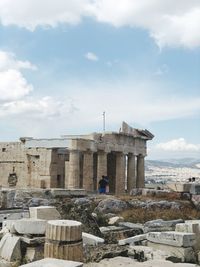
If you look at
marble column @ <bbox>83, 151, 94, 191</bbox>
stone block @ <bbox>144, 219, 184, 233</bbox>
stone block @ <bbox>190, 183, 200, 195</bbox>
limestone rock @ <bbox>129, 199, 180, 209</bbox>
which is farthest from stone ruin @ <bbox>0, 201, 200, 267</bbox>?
marble column @ <bbox>83, 151, 94, 191</bbox>

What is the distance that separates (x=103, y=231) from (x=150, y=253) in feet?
9.37

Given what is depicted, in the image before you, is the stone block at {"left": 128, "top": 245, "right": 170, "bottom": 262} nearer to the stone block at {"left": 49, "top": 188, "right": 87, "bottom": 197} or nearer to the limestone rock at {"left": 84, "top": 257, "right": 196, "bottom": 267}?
the limestone rock at {"left": 84, "top": 257, "right": 196, "bottom": 267}

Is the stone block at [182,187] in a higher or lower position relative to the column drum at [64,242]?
higher

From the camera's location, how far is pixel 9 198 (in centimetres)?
1802

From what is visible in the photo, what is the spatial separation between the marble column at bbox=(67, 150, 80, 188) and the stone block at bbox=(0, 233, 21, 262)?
18.1 meters

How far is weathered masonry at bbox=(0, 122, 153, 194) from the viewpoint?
1111 inches

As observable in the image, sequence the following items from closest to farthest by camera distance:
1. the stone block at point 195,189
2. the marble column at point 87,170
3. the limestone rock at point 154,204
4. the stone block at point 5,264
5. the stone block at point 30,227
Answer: the stone block at point 5,264
the stone block at point 30,227
the limestone rock at point 154,204
the stone block at point 195,189
the marble column at point 87,170

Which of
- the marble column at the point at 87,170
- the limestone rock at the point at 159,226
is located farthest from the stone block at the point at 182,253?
the marble column at the point at 87,170

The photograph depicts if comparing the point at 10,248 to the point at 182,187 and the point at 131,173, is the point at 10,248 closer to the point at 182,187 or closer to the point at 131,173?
the point at 182,187

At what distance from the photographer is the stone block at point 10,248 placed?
9125 millimetres

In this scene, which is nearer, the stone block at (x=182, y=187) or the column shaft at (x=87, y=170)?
the stone block at (x=182, y=187)

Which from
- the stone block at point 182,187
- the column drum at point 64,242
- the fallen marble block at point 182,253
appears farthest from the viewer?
the stone block at point 182,187

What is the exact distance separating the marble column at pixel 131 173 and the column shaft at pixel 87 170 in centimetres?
547

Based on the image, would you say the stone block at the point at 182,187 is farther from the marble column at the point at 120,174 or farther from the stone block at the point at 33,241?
the stone block at the point at 33,241
